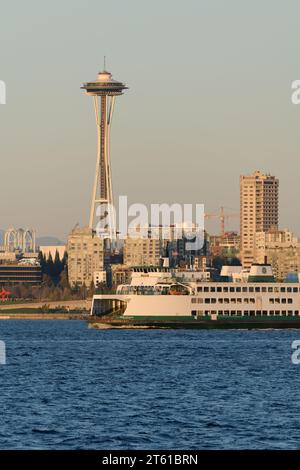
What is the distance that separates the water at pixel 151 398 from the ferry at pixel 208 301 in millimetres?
28008

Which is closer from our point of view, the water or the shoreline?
the water

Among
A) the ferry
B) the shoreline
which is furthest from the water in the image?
the ferry

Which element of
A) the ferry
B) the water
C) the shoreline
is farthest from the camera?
the ferry

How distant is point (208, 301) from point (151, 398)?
75238mm

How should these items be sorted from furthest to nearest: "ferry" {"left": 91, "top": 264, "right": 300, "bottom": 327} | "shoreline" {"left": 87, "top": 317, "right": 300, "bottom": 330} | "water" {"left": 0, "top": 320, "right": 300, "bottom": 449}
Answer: "ferry" {"left": 91, "top": 264, "right": 300, "bottom": 327} → "shoreline" {"left": 87, "top": 317, "right": 300, "bottom": 330} → "water" {"left": 0, "top": 320, "right": 300, "bottom": 449}

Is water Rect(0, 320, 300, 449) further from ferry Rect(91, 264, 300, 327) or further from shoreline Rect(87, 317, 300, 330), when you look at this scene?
ferry Rect(91, 264, 300, 327)

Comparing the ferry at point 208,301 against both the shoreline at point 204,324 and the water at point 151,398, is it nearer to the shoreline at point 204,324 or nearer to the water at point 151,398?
the shoreline at point 204,324

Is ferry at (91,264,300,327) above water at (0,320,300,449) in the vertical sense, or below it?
above

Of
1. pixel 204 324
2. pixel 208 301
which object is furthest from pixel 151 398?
pixel 208 301

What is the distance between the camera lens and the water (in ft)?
156

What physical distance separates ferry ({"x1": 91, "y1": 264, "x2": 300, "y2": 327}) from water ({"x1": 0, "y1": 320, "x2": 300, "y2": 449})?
2801 centimetres

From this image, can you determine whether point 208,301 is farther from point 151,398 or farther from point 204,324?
point 151,398

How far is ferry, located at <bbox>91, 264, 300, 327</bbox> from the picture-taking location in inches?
5315
